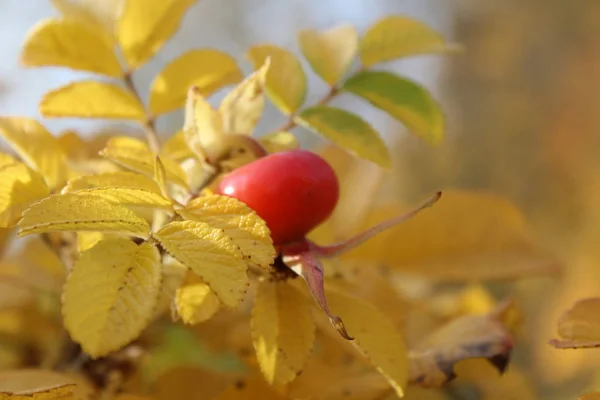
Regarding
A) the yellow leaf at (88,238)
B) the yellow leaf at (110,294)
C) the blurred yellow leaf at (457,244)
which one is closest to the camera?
the yellow leaf at (110,294)

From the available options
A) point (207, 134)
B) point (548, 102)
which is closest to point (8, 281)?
point (207, 134)

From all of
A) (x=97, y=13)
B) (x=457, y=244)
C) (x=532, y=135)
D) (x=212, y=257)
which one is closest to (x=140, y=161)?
(x=212, y=257)

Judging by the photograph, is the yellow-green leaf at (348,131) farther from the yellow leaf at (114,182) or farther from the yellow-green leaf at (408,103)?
the yellow leaf at (114,182)

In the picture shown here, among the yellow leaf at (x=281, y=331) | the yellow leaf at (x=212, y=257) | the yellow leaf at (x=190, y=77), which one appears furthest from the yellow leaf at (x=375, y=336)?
the yellow leaf at (x=190, y=77)

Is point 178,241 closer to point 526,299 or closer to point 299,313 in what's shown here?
point 299,313

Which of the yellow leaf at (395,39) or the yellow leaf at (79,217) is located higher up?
the yellow leaf at (395,39)

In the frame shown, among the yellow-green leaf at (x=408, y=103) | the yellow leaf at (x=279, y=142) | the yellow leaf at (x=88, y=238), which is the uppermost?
the yellow-green leaf at (x=408, y=103)

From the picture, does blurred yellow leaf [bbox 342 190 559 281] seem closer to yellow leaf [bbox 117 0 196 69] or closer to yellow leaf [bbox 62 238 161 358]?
yellow leaf [bbox 117 0 196 69]
